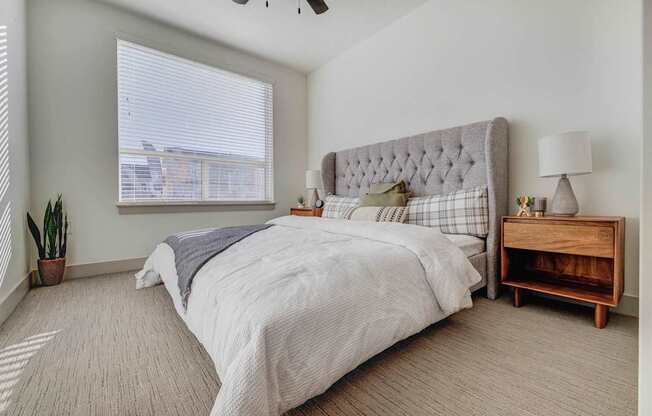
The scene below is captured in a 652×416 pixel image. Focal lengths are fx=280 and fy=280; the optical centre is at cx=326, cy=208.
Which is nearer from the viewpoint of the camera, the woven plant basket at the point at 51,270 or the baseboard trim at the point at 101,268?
the woven plant basket at the point at 51,270

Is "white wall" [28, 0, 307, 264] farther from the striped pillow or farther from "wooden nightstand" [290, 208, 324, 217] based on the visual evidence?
the striped pillow

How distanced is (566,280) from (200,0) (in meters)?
3.89

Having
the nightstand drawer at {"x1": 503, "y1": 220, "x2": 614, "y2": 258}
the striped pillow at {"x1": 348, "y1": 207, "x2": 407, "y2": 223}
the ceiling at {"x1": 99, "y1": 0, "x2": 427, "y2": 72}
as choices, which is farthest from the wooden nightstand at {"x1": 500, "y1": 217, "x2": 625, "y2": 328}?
the ceiling at {"x1": 99, "y1": 0, "x2": 427, "y2": 72}

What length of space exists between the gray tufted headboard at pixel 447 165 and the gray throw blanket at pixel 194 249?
1.55 meters

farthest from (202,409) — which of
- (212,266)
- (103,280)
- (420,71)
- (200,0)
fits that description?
(200,0)

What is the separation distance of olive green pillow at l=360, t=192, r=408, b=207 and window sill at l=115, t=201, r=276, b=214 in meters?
1.72

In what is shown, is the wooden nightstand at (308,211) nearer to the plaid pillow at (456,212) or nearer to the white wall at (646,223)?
the plaid pillow at (456,212)

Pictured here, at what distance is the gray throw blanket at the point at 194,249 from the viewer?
1355mm

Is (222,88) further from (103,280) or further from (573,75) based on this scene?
(573,75)

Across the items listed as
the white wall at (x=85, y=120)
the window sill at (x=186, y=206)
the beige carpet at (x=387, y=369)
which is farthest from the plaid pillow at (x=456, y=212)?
the white wall at (x=85, y=120)

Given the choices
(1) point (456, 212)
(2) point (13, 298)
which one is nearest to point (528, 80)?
(1) point (456, 212)

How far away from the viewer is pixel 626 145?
5.71ft

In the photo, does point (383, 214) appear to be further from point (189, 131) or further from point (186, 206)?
point (189, 131)

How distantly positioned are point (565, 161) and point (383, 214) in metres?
1.25
